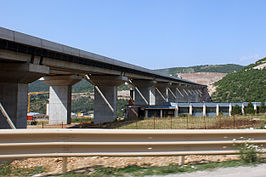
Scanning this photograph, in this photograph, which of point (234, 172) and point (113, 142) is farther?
point (113, 142)

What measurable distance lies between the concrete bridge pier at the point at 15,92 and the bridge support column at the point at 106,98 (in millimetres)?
15861

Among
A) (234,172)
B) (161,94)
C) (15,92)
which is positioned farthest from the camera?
(161,94)

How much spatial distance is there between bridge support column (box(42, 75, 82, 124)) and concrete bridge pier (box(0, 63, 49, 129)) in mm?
14954

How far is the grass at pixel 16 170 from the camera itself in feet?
15.7

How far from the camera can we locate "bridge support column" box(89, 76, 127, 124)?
3812 cm

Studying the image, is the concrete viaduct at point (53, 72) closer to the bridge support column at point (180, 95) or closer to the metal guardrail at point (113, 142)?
the metal guardrail at point (113, 142)

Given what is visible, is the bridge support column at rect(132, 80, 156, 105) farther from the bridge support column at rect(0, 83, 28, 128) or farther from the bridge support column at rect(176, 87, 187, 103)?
the bridge support column at rect(176, 87, 187, 103)

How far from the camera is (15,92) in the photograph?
72.9 ft

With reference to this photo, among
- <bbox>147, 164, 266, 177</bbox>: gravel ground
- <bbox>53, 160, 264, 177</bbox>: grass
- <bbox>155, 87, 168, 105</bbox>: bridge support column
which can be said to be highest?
<bbox>155, 87, 168, 105</bbox>: bridge support column

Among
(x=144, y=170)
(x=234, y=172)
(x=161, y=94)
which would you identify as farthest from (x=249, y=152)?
(x=161, y=94)

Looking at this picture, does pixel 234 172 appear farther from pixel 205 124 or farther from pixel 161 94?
pixel 161 94

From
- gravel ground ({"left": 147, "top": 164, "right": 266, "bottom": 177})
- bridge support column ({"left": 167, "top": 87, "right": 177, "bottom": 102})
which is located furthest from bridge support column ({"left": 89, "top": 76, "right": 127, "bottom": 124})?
bridge support column ({"left": 167, "top": 87, "right": 177, "bottom": 102})

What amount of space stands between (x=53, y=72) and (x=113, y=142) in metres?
31.0

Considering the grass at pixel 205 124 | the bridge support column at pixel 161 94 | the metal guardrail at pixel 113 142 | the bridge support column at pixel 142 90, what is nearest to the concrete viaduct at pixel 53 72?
the bridge support column at pixel 142 90
